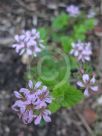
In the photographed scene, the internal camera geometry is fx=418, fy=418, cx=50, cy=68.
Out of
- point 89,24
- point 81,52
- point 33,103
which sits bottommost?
point 33,103

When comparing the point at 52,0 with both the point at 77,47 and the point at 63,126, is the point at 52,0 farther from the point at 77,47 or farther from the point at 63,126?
the point at 63,126

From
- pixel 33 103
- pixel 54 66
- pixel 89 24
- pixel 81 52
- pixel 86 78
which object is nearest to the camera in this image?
pixel 33 103

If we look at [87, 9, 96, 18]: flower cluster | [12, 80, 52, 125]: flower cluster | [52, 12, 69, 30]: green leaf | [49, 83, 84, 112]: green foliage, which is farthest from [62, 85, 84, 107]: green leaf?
[87, 9, 96, 18]: flower cluster

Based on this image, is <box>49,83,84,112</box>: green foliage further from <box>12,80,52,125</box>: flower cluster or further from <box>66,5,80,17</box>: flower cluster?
<box>66,5,80,17</box>: flower cluster

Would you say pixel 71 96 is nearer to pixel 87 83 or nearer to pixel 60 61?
pixel 87 83

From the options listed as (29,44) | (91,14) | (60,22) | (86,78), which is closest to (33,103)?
(86,78)

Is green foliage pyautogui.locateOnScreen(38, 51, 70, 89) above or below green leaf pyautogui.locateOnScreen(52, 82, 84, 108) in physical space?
above

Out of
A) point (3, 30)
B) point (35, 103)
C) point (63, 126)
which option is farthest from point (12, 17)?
point (35, 103)
